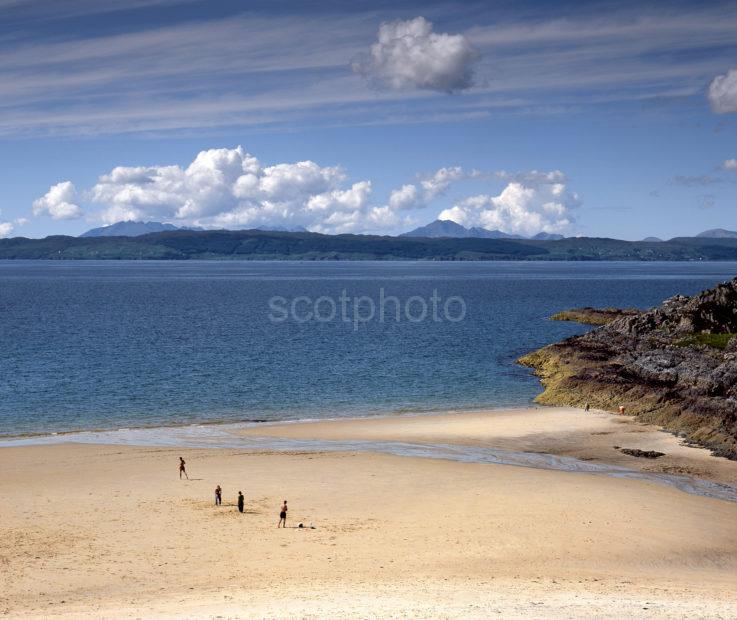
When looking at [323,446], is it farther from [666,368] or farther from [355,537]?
A: [666,368]

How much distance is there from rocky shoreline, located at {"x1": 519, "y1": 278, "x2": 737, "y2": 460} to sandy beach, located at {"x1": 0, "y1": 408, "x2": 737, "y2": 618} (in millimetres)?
5949

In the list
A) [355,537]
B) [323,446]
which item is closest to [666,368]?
[323,446]

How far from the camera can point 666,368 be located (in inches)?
2680

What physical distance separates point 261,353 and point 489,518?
2386 inches

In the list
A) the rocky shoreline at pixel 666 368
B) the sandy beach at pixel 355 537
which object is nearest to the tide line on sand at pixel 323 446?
the sandy beach at pixel 355 537

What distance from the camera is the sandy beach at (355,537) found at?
26.2 meters

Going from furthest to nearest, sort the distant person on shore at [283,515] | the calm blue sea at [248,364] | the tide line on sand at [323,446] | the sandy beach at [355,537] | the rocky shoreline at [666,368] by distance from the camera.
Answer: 1. the calm blue sea at [248,364]
2. the rocky shoreline at [666,368]
3. the tide line on sand at [323,446]
4. the distant person on shore at [283,515]
5. the sandy beach at [355,537]

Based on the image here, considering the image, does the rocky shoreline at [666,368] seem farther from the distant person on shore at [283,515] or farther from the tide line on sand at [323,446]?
the distant person on shore at [283,515]

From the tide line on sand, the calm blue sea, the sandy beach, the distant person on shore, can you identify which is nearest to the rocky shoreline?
the calm blue sea

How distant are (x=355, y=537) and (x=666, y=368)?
4309cm

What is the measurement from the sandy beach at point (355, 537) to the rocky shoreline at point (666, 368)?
5.95 m

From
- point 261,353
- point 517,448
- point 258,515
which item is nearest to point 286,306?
point 261,353

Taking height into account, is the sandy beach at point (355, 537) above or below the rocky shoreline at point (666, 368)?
below

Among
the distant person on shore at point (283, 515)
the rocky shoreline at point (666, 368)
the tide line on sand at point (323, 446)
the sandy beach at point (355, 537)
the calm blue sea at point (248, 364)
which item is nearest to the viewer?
the sandy beach at point (355, 537)
